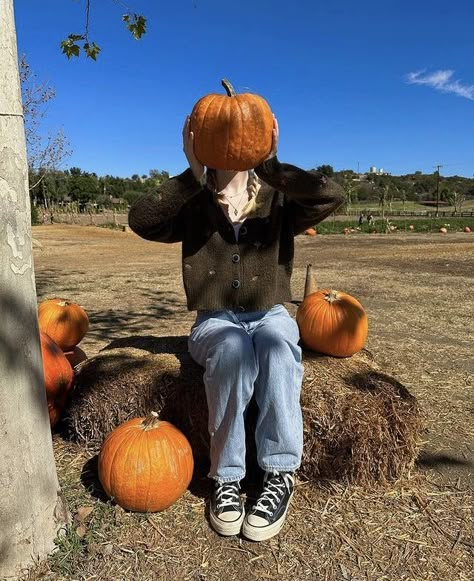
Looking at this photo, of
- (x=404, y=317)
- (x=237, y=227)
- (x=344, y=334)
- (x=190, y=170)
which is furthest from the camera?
(x=404, y=317)

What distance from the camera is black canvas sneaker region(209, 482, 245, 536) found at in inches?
93.8

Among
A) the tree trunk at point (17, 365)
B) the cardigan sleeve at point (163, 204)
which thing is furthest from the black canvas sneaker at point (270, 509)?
the cardigan sleeve at point (163, 204)

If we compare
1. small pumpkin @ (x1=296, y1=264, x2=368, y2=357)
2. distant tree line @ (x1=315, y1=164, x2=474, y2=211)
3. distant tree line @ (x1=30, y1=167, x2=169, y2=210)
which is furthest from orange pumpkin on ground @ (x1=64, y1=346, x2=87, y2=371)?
distant tree line @ (x1=315, y1=164, x2=474, y2=211)

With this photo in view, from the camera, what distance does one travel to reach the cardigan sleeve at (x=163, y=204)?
2.76 metres

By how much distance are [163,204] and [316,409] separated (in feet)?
4.40

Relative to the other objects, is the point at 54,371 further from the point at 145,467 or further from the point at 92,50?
the point at 92,50

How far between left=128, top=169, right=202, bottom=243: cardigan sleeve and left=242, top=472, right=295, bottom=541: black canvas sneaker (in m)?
1.41

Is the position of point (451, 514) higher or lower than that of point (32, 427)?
lower

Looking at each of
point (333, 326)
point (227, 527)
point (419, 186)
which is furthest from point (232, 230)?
point (419, 186)

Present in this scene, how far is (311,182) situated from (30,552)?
6.81ft

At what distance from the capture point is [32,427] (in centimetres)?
208

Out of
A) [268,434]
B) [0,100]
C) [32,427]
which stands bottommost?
[268,434]

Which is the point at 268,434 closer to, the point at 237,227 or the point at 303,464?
the point at 303,464

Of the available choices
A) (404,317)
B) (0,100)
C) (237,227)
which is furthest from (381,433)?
(404,317)
